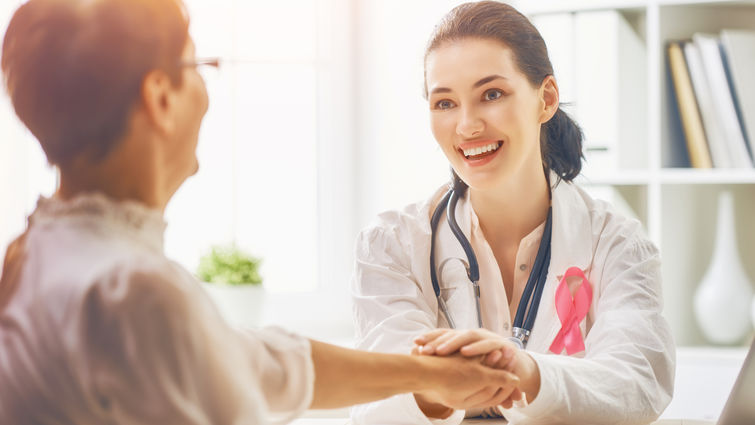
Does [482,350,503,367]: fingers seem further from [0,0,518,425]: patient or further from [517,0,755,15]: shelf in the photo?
[517,0,755,15]: shelf

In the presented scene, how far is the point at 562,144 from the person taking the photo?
1.74m

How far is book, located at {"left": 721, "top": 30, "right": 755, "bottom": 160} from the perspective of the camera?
2.48m

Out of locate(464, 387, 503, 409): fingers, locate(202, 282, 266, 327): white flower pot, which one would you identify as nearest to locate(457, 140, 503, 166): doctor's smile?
locate(464, 387, 503, 409): fingers

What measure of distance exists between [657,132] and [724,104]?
0.65 ft

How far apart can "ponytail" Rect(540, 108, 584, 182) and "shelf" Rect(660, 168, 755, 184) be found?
89 cm

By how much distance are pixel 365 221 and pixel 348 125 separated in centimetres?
34

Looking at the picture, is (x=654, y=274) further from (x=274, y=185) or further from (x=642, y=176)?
(x=274, y=185)

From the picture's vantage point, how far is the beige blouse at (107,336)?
0.55 meters

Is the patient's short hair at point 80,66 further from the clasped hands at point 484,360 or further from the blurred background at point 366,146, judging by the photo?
the blurred background at point 366,146

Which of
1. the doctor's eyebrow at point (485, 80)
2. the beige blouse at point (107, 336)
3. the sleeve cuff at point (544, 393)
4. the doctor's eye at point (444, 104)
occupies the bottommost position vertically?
the sleeve cuff at point (544, 393)

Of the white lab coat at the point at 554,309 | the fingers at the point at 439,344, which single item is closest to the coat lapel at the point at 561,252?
the white lab coat at the point at 554,309

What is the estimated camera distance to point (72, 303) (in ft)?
1.81

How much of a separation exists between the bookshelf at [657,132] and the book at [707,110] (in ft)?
0.17

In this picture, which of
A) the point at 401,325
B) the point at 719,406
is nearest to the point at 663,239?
the point at 719,406
